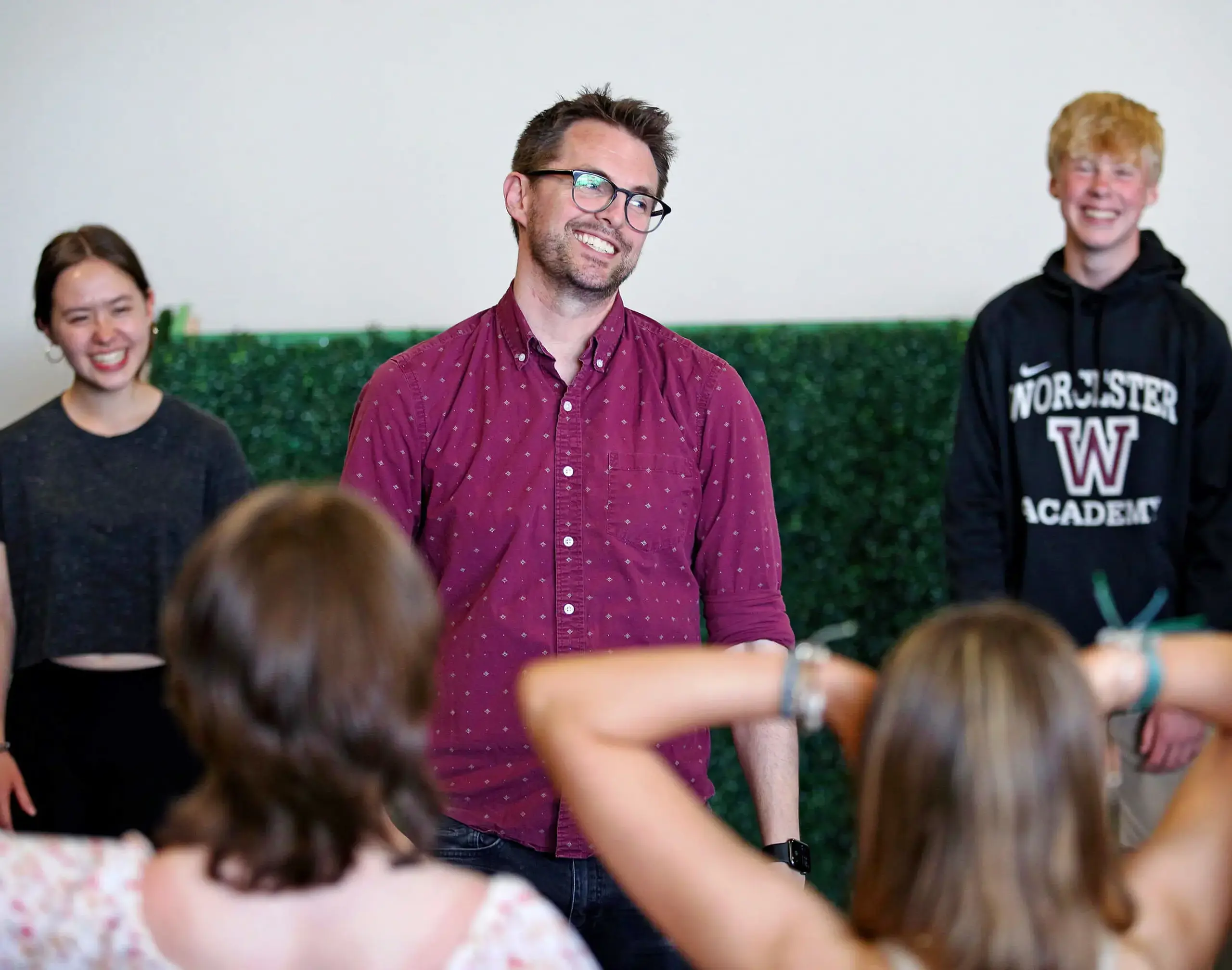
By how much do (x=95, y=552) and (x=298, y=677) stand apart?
1.88 meters

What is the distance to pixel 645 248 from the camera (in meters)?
4.19

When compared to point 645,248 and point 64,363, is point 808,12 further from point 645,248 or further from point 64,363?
point 64,363

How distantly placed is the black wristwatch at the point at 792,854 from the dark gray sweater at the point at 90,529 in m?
1.44

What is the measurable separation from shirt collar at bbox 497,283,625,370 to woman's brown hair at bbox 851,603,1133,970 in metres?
1.20

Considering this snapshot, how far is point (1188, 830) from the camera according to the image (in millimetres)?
1222

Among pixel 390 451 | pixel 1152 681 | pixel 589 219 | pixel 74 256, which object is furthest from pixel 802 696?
pixel 74 256

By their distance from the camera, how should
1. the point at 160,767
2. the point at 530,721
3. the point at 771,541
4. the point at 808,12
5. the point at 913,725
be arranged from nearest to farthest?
1. the point at 913,725
2. the point at 530,721
3. the point at 771,541
4. the point at 160,767
5. the point at 808,12

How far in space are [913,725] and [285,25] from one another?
3.86 metres

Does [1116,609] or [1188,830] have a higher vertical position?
[1188,830]

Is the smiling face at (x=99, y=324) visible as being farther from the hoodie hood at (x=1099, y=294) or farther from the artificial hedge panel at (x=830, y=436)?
the hoodie hood at (x=1099, y=294)

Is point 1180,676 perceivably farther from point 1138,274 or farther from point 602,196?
point 1138,274

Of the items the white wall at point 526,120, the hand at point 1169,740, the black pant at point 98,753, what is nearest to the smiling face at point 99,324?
the black pant at point 98,753

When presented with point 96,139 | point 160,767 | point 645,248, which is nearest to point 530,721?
point 160,767

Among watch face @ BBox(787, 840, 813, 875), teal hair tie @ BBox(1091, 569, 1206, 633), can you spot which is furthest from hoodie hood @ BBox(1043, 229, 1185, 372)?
watch face @ BBox(787, 840, 813, 875)
